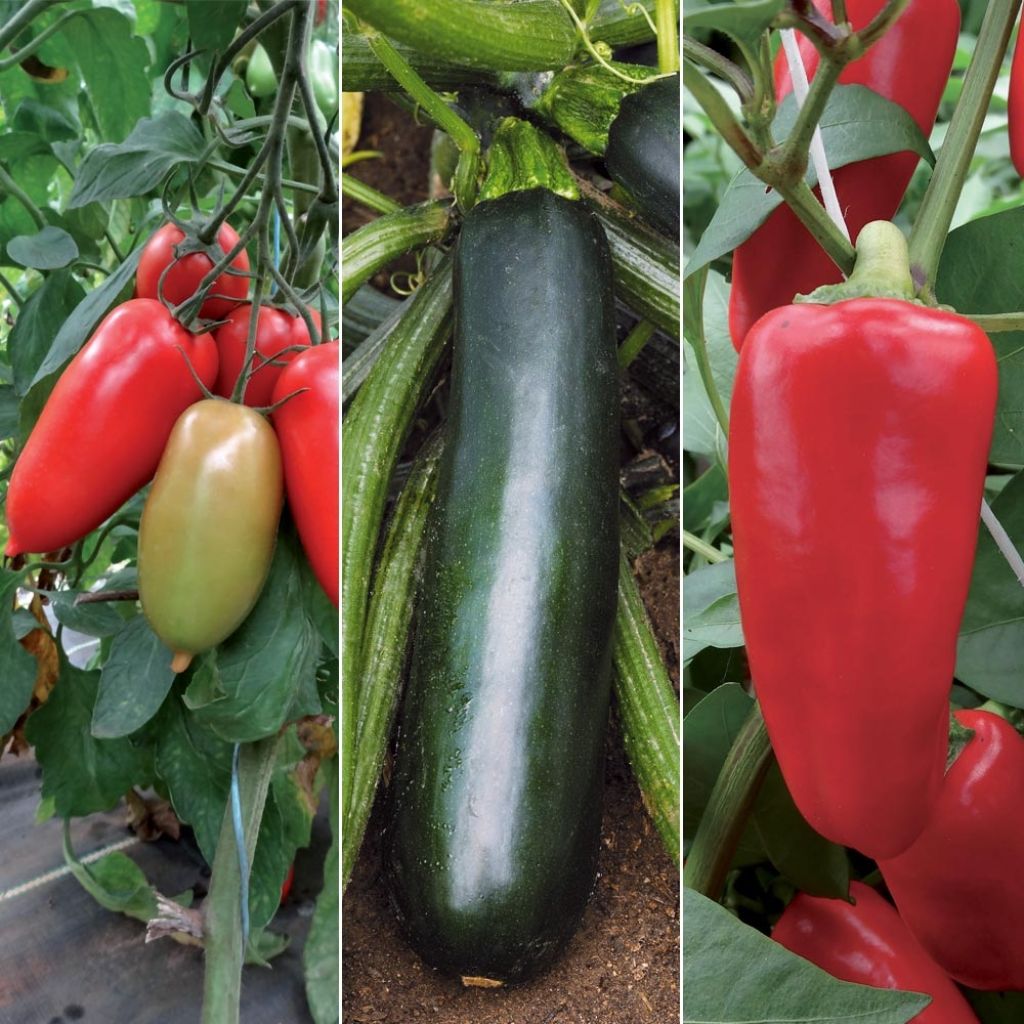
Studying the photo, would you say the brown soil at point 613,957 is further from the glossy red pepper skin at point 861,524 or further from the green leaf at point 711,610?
the glossy red pepper skin at point 861,524

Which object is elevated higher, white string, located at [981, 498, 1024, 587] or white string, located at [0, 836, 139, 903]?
white string, located at [981, 498, 1024, 587]

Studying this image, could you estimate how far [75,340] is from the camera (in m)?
0.58

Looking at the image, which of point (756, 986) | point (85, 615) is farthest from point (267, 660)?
point (756, 986)

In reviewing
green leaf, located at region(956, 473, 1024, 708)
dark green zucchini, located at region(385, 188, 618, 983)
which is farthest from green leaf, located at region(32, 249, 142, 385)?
green leaf, located at region(956, 473, 1024, 708)

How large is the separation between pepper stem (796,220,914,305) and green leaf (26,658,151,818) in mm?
619

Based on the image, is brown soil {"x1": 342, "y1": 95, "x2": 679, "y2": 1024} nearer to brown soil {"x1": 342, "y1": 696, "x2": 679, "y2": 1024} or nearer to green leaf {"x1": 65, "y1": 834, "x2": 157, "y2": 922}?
brown soil {"x1": 342, "y1": 696, "x2": 679, "y2": 1024}

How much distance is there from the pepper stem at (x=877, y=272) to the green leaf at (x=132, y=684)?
0.44 metres

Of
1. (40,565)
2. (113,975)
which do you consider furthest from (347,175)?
(113,975)

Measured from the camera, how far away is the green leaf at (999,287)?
0.43 meters

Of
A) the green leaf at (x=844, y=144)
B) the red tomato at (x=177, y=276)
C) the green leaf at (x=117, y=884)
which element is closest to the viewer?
the green leaf at (x=844, y=144)

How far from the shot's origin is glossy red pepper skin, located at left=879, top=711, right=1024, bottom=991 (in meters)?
0.42

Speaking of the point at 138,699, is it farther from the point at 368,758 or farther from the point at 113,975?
the point at 113,975

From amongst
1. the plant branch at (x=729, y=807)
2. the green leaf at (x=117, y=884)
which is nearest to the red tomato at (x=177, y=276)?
the plant branch at (x=729, y=807)

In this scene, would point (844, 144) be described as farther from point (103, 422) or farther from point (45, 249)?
point (45, 249)
